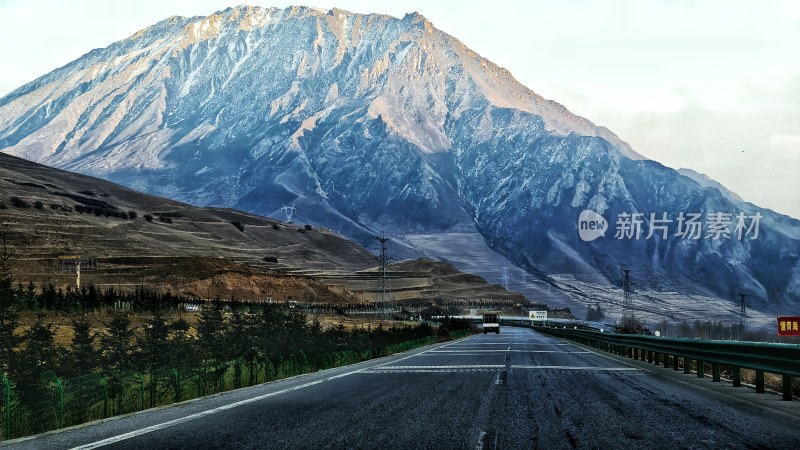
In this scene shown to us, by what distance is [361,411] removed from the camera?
1426 cm

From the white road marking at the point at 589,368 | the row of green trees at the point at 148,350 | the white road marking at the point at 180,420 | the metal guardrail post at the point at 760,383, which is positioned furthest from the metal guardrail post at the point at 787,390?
the row of green trees at the point at 148,350

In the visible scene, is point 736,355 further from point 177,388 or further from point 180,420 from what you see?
point 177,388

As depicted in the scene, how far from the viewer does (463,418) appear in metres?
13.2

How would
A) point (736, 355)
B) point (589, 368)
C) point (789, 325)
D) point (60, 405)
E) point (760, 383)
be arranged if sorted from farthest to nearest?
point (789, 325), point (589, 368), point (736, 355), point (760, 383), point (60, 405)

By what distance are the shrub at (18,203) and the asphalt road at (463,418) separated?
604 feet

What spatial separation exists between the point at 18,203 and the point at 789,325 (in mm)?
186504

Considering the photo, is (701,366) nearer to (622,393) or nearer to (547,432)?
(622,393)

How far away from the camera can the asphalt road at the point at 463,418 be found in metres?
11.0

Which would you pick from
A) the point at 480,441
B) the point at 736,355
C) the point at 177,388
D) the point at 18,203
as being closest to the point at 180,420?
the point at 480,441

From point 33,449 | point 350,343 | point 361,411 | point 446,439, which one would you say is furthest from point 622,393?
point 350,343

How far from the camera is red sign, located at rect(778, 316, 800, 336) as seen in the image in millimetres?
29328

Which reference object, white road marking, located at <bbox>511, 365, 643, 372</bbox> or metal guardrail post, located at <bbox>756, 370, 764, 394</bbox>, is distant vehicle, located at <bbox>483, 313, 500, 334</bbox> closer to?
white road marking, located at <bbox>511, 365, 643, 372</bbox>

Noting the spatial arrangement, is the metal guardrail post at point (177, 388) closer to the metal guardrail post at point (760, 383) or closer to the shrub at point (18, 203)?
the metal guardrail post at point (760, 383)

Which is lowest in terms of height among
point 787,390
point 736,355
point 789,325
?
point 787,390
